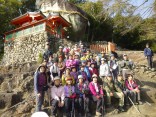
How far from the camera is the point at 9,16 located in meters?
26.3

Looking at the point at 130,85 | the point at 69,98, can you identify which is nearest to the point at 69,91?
the point at 69,98

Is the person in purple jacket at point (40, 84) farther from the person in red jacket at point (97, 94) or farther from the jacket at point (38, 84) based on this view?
the person in red jacket at point (97, 94)

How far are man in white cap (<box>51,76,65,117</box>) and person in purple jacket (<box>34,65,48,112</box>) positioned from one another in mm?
297

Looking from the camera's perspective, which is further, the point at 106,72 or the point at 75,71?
the point at 106,72

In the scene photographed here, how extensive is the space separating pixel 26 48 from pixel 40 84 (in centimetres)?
1297

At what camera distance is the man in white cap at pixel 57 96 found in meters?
7.36

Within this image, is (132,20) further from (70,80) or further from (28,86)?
(28,86)

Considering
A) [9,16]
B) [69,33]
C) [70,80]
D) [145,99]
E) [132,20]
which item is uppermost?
[9,16]

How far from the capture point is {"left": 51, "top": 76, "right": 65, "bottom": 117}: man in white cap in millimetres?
7359

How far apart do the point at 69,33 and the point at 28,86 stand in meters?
15.4

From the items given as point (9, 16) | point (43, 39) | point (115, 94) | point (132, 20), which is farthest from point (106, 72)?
point (9, 16)

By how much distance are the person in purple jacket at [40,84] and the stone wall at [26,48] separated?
11.3 meters

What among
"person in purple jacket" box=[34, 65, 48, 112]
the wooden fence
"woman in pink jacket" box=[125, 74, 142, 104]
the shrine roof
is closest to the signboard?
the shrine roof

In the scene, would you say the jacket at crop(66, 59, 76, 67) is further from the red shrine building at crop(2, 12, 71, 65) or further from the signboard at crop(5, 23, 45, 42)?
the signboard at crop(5, 23, 45, 42)
